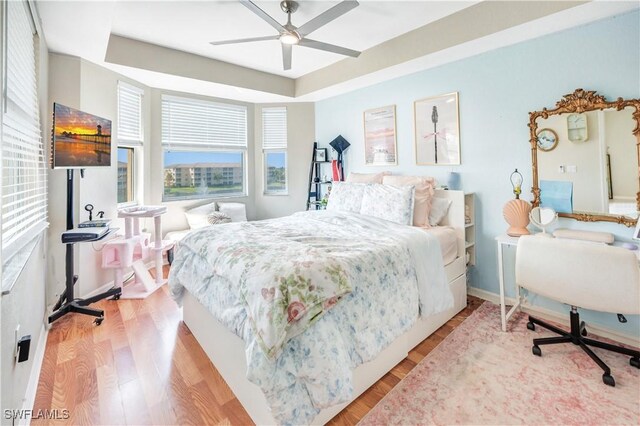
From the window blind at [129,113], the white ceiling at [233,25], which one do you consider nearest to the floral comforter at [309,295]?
the white ceiling at [233,25]

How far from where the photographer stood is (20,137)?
1.73 meters

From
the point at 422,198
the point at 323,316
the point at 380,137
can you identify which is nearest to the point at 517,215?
the point at 422,198

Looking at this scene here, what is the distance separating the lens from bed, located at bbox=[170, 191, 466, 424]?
4.20 feet

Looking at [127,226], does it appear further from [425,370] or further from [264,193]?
[425,370]

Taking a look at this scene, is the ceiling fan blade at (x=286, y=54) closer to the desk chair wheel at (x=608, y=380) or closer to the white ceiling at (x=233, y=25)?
the white ceiling at (x=233, y=25)

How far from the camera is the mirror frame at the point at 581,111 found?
2.10m

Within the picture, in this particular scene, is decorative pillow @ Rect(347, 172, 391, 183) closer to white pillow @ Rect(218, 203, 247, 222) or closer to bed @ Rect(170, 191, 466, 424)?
bed @ Rect(170, 191, 466, 424)

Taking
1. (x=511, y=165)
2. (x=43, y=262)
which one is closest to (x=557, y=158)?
(x=511, y=165)

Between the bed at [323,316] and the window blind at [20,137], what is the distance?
0.95m

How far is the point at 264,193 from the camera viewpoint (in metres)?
4.93

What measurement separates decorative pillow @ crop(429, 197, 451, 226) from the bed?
23 centimetres

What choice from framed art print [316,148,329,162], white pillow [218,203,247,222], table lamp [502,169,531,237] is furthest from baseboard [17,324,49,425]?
framed art print [316,148,329,162]

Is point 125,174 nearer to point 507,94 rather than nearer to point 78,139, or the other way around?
point 78,139

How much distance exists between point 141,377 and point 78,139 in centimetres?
202
